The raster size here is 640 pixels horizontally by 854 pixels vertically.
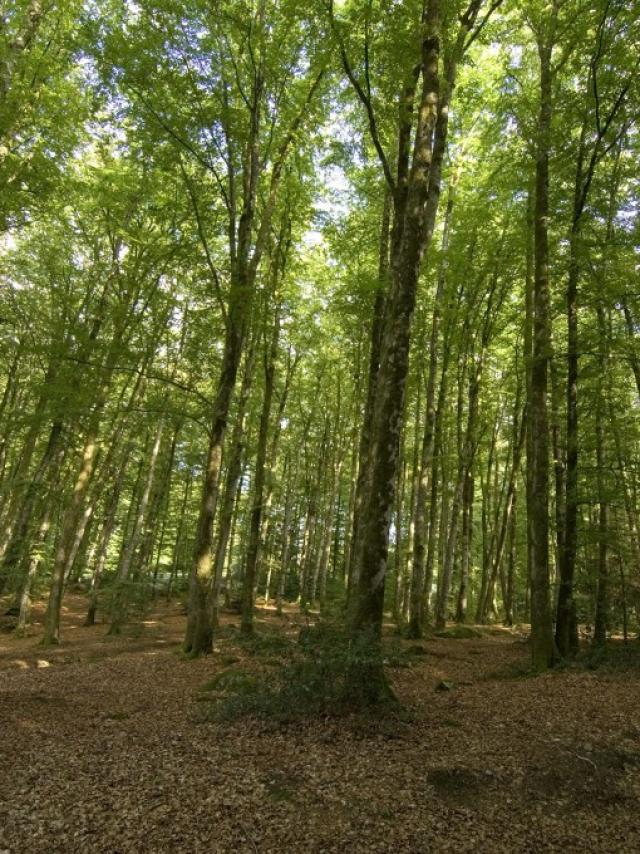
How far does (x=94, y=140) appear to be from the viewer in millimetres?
14867

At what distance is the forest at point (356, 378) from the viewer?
14.8 feet

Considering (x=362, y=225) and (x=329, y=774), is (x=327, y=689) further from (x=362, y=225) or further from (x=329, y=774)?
(x=362, y=225)

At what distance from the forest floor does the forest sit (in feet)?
0.13

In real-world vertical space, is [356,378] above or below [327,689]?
above

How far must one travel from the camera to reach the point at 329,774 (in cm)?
470

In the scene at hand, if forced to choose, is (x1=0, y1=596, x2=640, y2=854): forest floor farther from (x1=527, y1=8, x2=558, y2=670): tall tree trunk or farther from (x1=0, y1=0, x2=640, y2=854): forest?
(x1=527, y1=8, x2=558, y2=670): tall tree trunk

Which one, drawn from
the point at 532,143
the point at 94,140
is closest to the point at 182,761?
the point at 532,143

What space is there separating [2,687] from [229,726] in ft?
17.0

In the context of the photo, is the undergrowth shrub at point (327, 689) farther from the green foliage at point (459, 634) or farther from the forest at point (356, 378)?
the green foliage at point (459, 634)

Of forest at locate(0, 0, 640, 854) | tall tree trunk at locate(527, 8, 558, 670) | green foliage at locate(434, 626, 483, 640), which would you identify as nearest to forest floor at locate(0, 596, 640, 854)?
forest at locate(0, 0, 640, 854)

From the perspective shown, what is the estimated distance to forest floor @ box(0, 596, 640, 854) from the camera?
3.72 metres

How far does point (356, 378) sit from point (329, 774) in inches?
644

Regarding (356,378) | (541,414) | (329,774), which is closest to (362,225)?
(356,378)

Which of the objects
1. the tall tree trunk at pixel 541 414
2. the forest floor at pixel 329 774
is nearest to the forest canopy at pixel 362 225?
the tall tree trunk at pixel 541 414
